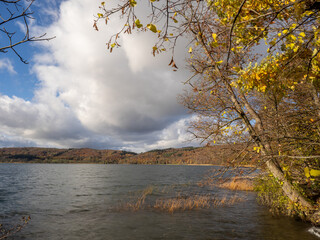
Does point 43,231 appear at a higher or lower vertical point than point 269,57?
lower

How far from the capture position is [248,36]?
413 centimetres

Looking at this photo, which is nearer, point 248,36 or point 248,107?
point 248,36

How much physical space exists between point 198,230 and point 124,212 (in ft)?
24.9

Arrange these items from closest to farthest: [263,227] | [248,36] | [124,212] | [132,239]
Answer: [248,36] < [132,239] < [263,227] < [124,212]

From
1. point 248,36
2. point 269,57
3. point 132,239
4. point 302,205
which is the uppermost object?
point 248,36

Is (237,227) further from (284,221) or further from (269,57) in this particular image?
(269,57)

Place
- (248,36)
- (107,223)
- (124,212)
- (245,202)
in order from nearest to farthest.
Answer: (248,36)
(107,223)
(124,212)
(245,202)

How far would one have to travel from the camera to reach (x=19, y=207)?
2069 centimetres

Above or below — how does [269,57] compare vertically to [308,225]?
above

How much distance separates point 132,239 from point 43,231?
20.7ft

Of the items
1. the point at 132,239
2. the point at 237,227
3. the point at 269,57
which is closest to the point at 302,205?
the point at 237,227

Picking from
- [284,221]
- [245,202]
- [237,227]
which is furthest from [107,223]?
[245,202]

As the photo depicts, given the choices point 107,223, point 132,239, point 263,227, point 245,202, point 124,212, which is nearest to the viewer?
point 132,239

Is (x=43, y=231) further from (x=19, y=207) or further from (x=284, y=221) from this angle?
(x=284, y=221)
